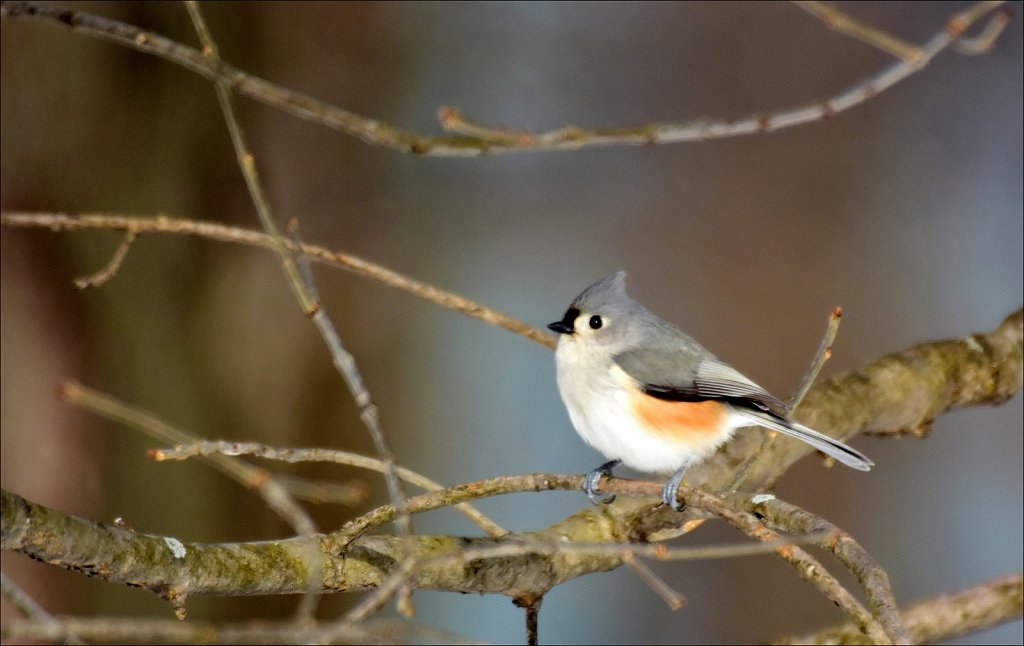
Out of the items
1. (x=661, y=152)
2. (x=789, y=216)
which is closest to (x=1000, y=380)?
(x=789, y=216)

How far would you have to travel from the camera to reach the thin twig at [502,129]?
97cm

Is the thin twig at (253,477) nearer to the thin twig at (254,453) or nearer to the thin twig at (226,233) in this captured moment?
the thin twig at (254,453)

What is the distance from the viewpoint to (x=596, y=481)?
Result: 1.31 metres

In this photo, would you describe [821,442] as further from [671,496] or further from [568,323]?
[568,323]

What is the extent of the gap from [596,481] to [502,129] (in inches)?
20.6

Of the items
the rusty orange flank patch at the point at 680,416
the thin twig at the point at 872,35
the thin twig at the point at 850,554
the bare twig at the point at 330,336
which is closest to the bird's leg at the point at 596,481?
the rusty orange flank patch at the point at 680,416

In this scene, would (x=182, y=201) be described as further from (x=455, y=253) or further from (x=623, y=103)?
(x=623, y=103)

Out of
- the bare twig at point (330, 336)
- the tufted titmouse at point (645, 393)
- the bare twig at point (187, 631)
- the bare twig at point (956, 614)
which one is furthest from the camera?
the bare twig at point (956, 614)

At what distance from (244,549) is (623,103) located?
2.10 metres

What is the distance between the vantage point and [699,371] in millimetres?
1563

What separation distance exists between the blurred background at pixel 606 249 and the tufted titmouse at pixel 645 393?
1114mm

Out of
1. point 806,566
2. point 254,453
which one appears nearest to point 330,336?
point 254,453

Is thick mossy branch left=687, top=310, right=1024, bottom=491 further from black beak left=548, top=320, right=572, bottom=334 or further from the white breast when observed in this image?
black beak left=548, top=320, right=572, bottom=334

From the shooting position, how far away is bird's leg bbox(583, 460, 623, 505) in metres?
1.29
